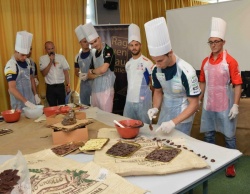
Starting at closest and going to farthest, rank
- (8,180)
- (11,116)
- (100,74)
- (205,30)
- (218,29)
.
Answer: (8,180)
(11,116)
(218,29)
(100,74)
(205,30)

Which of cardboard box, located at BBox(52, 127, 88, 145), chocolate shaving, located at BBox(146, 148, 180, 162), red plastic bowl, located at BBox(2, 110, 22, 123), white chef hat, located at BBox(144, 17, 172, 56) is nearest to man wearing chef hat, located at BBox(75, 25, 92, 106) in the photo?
red plastic bowl, located at BBox(2, 110, 22, 123)

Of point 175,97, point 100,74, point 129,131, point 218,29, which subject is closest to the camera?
point 129,131

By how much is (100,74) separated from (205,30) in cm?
220

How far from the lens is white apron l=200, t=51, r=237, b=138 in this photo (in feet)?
7.77

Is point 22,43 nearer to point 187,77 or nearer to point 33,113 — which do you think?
point 33,113

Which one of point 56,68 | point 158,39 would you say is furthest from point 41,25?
point 158,39

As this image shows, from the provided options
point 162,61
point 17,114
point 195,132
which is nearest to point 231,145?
point 195,132

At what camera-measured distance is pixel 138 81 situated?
2703 mm

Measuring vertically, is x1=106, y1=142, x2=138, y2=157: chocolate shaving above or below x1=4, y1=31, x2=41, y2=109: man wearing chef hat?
below

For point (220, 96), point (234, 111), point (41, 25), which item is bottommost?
point (234, 111)

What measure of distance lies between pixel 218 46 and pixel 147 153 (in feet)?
4.97

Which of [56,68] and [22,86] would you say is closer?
[22,86]

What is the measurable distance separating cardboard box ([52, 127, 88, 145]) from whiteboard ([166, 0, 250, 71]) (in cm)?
307

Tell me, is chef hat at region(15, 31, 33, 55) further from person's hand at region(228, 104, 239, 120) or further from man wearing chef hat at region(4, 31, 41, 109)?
person's hand at region(228, 104, 239, 120)
